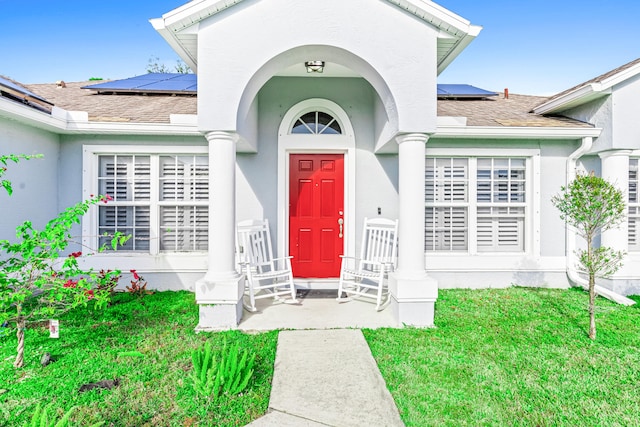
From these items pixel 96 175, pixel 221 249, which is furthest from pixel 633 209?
pixel 96 175

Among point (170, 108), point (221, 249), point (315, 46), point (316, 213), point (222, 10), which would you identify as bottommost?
point (221, 249)

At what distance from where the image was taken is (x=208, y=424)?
2.46 m

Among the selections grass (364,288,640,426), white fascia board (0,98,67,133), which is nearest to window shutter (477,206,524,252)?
grass (364,288,640,426)

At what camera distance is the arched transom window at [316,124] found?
6.16m

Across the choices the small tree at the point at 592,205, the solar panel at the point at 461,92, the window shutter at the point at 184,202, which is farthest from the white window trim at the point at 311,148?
the small tree at the point at 592,205

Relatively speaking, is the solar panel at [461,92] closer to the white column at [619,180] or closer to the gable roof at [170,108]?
the gable roof at [170,108]

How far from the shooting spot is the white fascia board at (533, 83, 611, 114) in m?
5.33

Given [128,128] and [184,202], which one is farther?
[184,202]

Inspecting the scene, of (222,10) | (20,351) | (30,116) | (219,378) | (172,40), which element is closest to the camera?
(219,378)

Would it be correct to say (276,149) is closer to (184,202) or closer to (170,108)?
(184,202)

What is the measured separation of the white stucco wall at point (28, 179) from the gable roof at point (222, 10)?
8.77ft

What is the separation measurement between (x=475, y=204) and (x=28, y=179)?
23.7 feet

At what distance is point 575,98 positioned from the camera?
5.75 m

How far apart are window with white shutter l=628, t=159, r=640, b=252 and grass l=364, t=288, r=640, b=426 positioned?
154 centimetres
